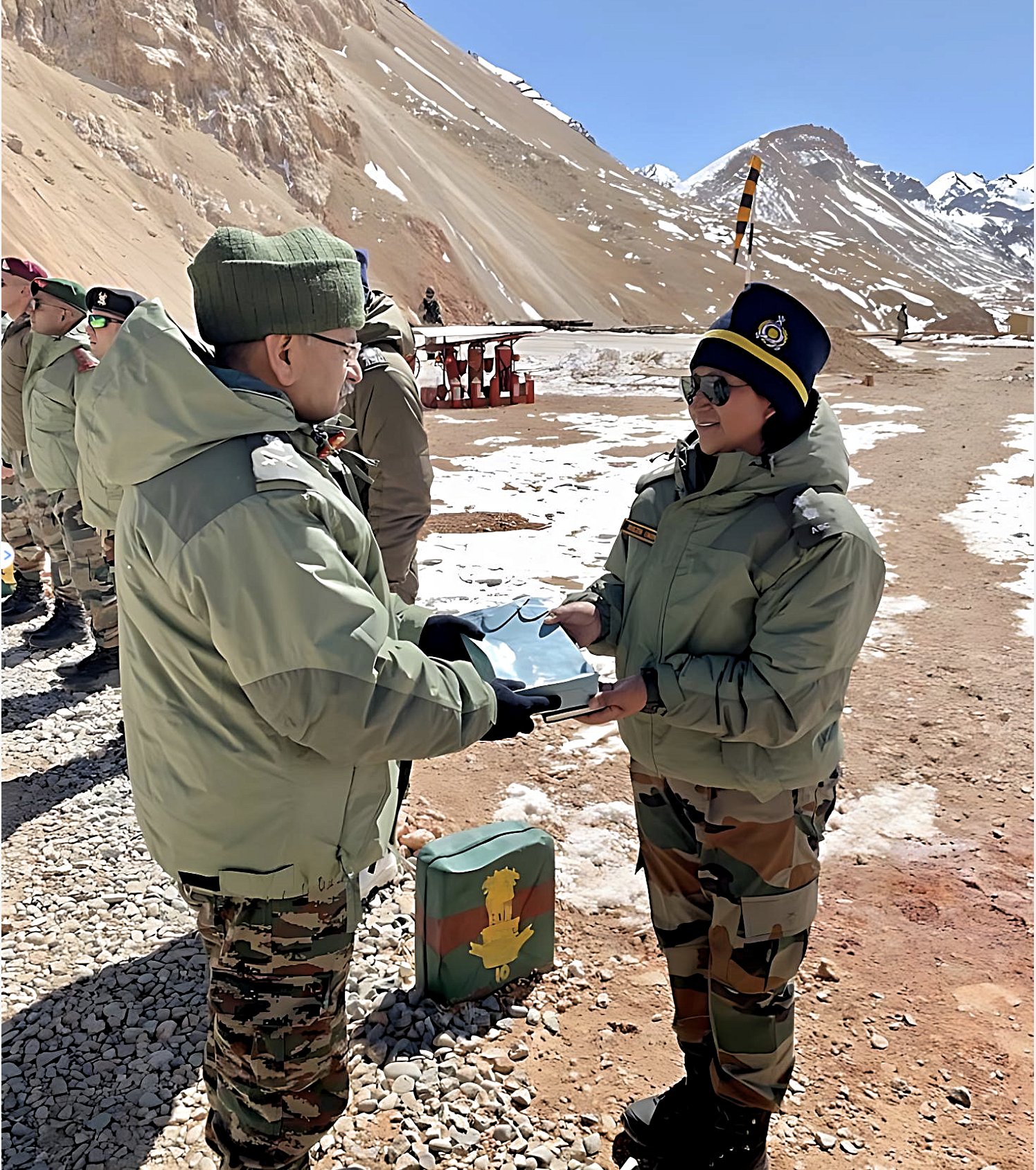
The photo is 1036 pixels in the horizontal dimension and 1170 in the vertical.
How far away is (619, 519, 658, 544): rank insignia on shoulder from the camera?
2.54m

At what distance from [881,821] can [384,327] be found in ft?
10.9

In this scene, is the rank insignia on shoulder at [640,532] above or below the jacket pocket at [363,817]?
above

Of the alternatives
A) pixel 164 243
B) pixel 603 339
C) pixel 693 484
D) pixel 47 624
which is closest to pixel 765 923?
pixel 693 484

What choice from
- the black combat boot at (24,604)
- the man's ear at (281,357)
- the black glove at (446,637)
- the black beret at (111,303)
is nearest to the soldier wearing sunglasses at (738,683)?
the black glove at (446,637)

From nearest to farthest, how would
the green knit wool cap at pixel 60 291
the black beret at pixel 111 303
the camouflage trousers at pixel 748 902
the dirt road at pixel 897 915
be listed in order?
the camouflage trousers at pixel 748 902, the dirt road at pixel 897 915, the black beret at pixel 111 303, the green knit wool cap at pixel 60 291

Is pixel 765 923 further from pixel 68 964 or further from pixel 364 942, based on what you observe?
pixel 68 964

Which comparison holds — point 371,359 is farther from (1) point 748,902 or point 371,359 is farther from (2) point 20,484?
(2) point 20,484

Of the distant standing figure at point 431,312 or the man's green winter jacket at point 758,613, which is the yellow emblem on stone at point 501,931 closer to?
the man's green winter jacket at point 758,613

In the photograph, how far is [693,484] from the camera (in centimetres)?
248

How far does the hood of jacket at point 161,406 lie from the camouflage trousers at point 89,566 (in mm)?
4340

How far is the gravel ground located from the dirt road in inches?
6.9

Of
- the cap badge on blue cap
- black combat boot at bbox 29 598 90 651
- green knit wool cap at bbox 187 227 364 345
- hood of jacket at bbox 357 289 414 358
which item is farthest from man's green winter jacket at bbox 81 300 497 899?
black combat boot at bbox 29 598 90 651

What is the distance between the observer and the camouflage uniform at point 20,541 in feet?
22.3

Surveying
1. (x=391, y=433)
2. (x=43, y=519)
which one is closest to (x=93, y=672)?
(x=43, y=519)
